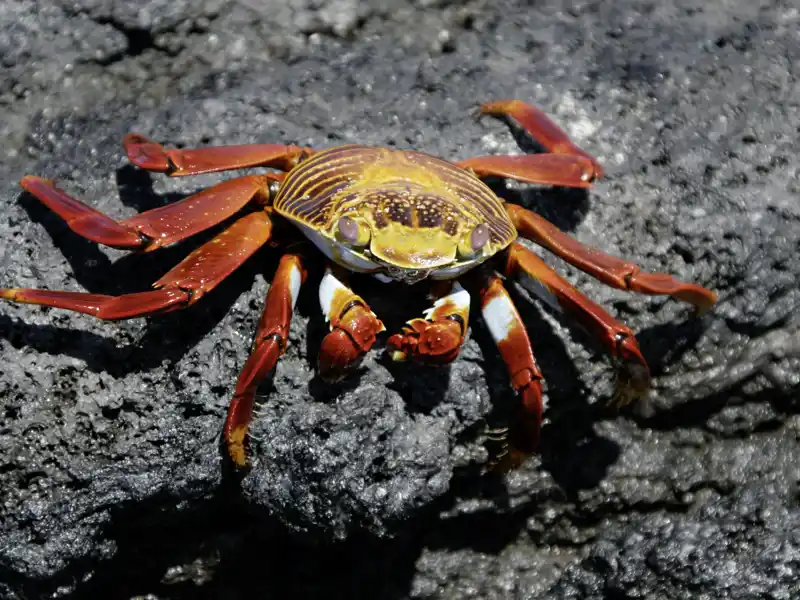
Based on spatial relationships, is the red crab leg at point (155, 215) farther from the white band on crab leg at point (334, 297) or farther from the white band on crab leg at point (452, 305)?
the white band on crab leg at point (452, 305)

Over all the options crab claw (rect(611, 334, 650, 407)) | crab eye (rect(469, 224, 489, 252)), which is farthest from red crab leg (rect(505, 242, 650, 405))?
crab eye (rect(469, 224, 489, 252))

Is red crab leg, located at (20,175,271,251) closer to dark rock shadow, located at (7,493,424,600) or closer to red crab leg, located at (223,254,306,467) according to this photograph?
red crab leg, located at (223,254,306,467)

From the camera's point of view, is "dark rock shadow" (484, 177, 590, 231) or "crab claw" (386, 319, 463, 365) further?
"dark rock shadow" (484, 177, 590, 231)

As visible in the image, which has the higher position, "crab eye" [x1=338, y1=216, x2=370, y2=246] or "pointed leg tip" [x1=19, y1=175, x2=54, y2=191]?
"crab eye" [x1=338, y1=216, x2=370, y2=246]

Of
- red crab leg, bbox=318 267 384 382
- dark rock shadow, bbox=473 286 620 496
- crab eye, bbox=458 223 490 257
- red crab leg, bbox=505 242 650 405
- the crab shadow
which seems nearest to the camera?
red crab leg, bbox=318 267 384 382

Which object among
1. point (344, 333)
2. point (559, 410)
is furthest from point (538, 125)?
point (344, 333)

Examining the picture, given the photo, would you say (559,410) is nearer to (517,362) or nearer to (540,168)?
(517,362)

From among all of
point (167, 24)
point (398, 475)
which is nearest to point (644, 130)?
point (398, 475)
